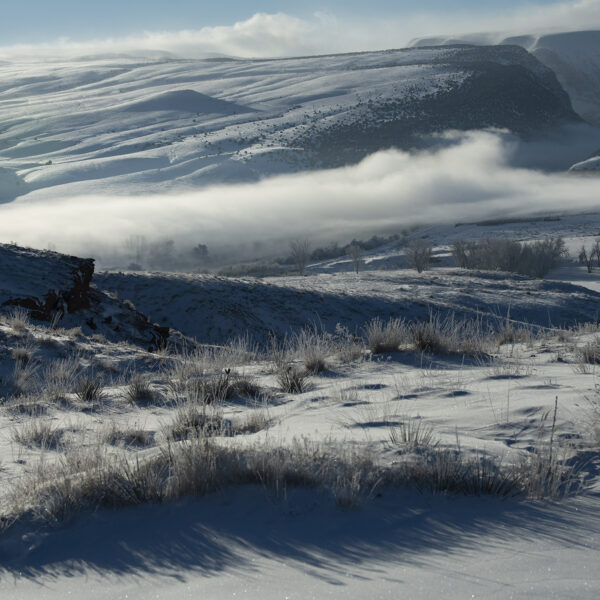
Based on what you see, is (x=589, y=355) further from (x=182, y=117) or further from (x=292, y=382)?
(x=182, y=117)

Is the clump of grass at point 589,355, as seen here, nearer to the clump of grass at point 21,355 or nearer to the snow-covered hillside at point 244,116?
the clump of grass at point 21,355

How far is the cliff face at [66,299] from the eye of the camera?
44.7ft

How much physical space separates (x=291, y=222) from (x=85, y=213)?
3749 centimetres

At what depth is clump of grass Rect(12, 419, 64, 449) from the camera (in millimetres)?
4286

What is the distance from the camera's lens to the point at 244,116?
5664 inches

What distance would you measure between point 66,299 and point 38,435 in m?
10.6

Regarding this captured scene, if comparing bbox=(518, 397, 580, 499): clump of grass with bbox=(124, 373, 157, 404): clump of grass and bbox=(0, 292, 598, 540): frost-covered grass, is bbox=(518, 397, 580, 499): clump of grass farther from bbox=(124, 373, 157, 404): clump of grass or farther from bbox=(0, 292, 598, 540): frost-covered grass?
bbox=(124, 373, 157, 404): clump of grass

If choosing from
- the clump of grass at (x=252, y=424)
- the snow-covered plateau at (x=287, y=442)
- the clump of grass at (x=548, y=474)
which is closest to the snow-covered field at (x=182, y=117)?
the snow-covered plateau at (x=287, y=442)

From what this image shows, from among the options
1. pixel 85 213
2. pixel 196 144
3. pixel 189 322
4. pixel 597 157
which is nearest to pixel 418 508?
pixel 189 322

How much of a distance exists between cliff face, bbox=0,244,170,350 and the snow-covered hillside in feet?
324

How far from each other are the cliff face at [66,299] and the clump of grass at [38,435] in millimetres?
8626

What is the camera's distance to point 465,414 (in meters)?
4.33

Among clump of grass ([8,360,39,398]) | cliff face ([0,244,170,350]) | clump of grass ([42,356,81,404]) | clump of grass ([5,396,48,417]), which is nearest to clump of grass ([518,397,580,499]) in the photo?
clump of grass ([5,396,48,417])

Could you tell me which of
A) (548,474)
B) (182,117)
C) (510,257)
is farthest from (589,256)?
(182,117)
